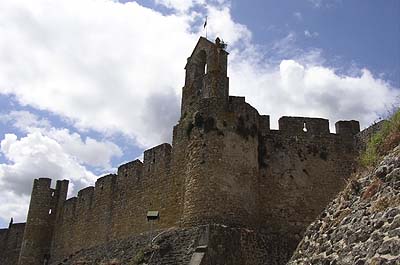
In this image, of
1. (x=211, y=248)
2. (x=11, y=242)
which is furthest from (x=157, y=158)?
(x=11, y=242)

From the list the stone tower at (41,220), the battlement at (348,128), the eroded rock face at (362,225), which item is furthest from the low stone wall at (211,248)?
the stone tower at (41,220)

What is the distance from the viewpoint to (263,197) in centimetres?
1844

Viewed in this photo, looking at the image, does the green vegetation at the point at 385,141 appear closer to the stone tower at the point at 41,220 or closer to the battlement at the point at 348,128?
the battlement at the point at 348,128

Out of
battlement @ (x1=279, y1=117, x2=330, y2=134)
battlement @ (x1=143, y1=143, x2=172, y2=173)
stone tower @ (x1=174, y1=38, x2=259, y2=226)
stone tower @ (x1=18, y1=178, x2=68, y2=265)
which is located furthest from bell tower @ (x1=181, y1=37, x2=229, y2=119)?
stone tower @ (x1=18, y1=178, x2=68, y2=265)

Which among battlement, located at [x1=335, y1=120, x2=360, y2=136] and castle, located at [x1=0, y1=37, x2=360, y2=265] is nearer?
castle, located at [x1=0, y1=37, x2=360, y2=265]

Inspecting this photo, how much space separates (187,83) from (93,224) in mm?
9373

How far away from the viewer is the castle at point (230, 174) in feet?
53.9

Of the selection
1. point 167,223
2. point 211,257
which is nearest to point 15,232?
point 167,223

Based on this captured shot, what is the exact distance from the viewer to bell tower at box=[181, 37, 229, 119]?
18.6 metres

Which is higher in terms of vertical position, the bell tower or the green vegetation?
the bell tower

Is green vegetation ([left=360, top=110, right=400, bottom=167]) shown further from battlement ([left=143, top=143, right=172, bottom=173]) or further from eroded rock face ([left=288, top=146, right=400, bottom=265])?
battlement ([left=143, top=143, right=172, bottom=173])

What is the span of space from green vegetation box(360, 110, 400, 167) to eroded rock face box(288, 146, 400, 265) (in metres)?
0.37

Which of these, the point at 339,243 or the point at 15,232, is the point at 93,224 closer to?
the point at 15,232

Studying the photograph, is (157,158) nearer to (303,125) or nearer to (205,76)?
(205,76)
